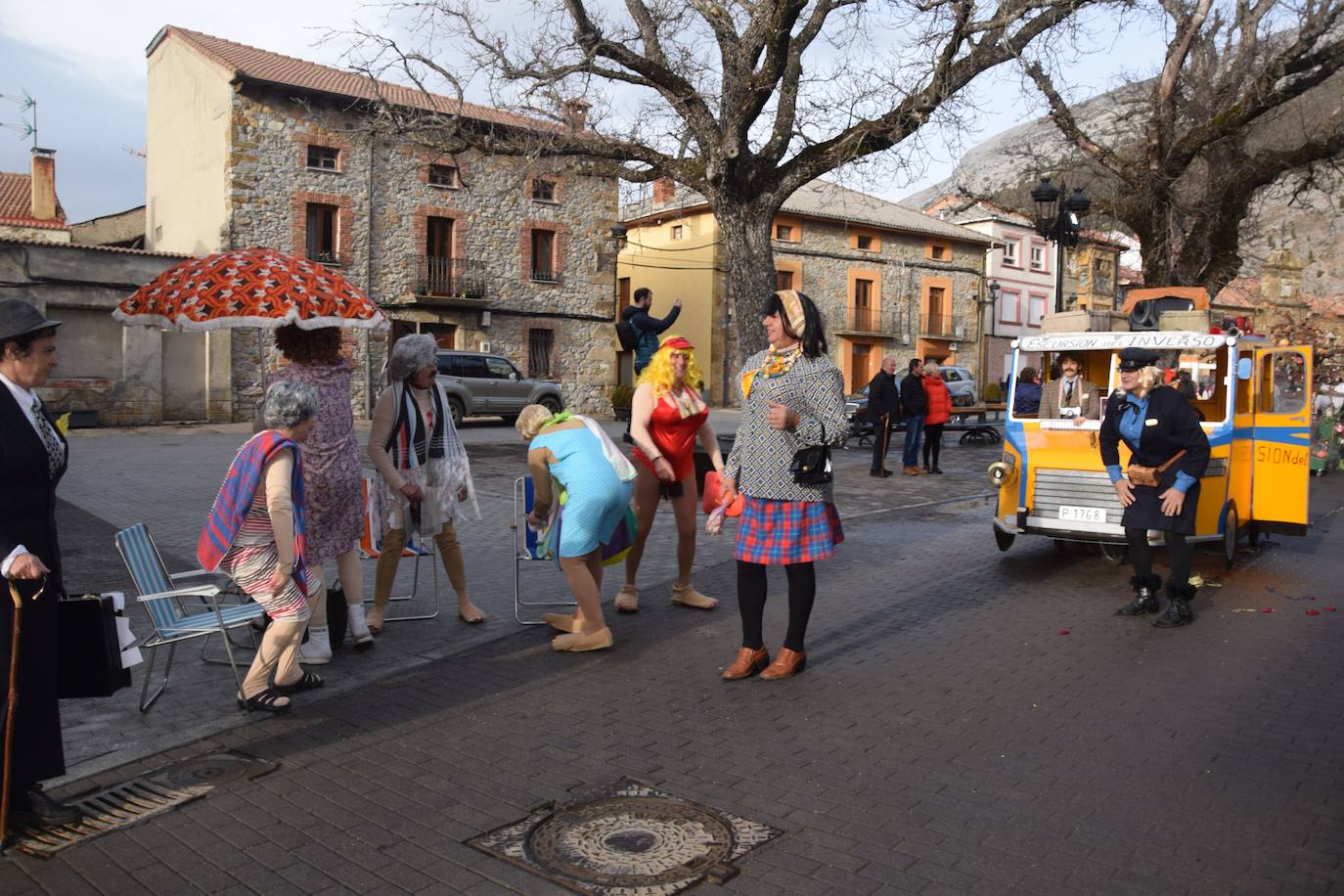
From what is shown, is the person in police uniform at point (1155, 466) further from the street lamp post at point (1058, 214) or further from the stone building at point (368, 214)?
the stone building at point (368, 214)

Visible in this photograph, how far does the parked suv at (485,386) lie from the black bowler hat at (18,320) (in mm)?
22463

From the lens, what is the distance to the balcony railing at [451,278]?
30.8 metres

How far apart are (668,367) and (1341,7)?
19.6 m

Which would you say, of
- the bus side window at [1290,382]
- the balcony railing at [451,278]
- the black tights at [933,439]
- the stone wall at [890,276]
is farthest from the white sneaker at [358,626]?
the stone wall at [890,276]

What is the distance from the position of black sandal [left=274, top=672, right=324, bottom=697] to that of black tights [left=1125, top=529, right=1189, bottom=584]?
17.4ft

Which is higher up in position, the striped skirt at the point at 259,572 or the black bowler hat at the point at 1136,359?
the black bowler hat at the point at 1136,359

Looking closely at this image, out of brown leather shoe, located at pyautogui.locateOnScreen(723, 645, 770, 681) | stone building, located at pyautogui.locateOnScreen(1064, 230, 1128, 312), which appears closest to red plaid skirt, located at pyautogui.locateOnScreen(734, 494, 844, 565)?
brown leather shoe, located at pyautogui.locateOnScreen(723, 645, 770, 681)

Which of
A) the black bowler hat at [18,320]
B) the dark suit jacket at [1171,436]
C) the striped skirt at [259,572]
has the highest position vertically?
the black bowler hat at [18,320]

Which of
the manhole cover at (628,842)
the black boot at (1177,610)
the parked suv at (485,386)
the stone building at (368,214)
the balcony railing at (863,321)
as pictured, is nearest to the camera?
the manhole cover at (628,842)

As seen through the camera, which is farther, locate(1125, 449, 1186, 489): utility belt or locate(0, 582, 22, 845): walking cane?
locate(1125, 449, 1186, 489): utility belt

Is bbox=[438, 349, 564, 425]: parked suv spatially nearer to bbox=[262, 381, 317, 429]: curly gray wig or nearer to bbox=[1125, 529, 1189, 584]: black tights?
bbox=[1125, 529, 1189, 584]: black tights

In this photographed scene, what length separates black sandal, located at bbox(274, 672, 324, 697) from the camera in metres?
4.99

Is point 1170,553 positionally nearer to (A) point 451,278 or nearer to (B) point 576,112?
(B) point 576,112

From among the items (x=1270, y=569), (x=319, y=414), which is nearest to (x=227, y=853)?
(x=319, y=414)
